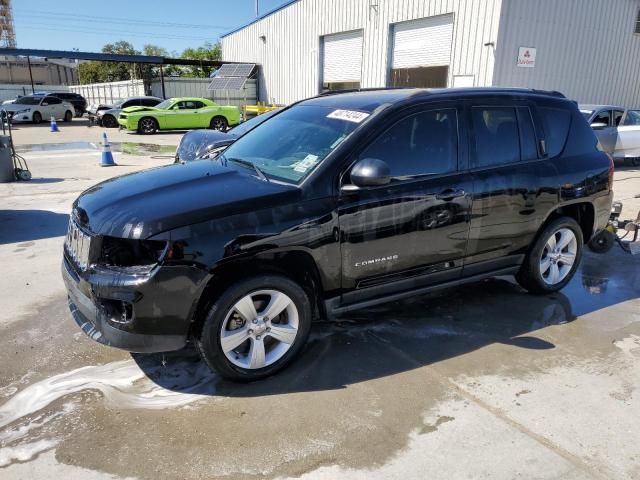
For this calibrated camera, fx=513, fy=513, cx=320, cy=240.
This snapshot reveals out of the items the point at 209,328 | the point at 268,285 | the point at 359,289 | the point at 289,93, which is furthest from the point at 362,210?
the point at 289,93

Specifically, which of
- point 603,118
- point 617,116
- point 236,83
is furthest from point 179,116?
point 617,116

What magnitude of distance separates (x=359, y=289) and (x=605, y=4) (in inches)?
752

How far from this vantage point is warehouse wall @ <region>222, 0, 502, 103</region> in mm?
15906

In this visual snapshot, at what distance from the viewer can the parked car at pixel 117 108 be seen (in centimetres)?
2627

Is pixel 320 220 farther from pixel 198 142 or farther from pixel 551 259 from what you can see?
pixel 198 142

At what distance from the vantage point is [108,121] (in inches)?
1066

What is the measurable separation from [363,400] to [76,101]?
34226mm

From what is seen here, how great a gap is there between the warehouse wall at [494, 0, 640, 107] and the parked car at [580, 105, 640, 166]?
367 cm

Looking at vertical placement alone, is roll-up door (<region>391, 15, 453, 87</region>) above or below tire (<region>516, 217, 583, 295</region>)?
above

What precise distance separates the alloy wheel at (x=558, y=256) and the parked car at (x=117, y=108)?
81.8 ft

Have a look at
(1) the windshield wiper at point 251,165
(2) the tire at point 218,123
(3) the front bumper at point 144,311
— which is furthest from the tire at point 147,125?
(3) the front bumper at point 144,311

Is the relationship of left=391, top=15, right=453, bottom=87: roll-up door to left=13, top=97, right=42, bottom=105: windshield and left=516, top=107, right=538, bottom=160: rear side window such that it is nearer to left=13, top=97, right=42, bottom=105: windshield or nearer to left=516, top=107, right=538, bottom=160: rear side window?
left=516, top=107, right=538, bottom=160: rear side window

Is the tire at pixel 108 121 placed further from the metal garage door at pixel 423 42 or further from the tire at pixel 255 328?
the tire at pixel 255 328

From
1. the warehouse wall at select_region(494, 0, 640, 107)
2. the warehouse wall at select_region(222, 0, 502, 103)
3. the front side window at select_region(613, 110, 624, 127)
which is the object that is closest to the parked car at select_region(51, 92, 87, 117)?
the warehouse wall at select_region(222, 0, 502, 103)
